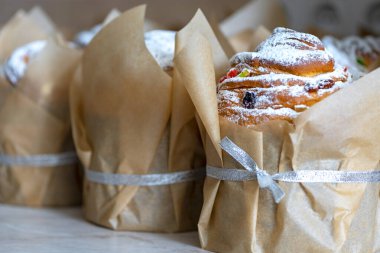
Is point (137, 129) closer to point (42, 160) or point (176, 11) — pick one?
point (42, 160)

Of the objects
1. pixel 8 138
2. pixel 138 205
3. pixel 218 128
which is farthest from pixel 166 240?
pixel 8 138

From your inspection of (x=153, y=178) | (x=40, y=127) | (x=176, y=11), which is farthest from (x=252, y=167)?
(x=176, y=11)

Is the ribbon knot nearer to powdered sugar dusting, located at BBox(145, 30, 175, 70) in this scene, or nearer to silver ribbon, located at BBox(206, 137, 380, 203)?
silver ribbon, located at BBox(206, 137, 380, 203)

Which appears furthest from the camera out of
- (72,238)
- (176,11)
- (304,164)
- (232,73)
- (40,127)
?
(176,11)

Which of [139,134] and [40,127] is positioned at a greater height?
[139,134]

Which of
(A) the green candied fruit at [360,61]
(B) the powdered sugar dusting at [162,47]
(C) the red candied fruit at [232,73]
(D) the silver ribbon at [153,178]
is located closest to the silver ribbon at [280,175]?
(C) the red candied fruit at [232,73]

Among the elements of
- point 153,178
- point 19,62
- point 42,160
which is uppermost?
point 19,62

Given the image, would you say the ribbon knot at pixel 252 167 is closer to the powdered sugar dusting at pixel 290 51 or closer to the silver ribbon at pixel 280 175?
the silver ribbon at pixel 280 175
